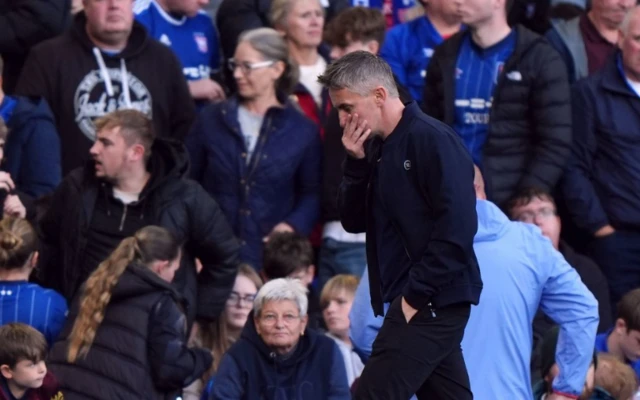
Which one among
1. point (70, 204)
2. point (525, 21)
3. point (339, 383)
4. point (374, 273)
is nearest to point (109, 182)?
point (70, 204)

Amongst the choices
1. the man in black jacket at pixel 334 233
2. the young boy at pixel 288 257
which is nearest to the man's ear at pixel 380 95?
the young boy at pixel 288 257

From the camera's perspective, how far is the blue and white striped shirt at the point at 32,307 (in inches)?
309

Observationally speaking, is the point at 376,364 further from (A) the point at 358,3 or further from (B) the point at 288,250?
(A) the point at 358,3

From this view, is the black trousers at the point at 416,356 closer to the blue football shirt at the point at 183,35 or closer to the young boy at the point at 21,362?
the young boy at the point at 21,362

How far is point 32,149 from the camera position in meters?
8.84

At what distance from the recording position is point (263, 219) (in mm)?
9195

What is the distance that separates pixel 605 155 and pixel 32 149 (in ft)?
11.2

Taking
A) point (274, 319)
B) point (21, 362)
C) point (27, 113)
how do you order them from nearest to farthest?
point (21, 362) → point (274, 319) → point (27, 113)

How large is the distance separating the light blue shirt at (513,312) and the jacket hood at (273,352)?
940 mm

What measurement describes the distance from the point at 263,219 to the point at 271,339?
1585 mm

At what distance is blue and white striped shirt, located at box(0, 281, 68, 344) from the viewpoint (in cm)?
786

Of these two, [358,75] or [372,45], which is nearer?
[358,75]

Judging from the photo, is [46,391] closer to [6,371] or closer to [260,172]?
[6,371]

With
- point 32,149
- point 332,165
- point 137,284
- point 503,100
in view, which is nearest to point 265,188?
point 332,165
